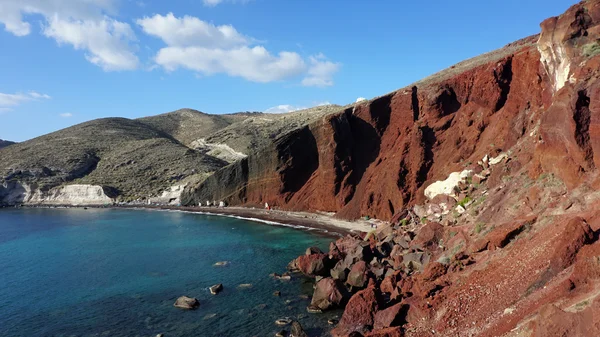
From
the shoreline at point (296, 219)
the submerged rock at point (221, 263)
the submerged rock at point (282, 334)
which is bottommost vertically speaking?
the submerged rock at point (282, 334)

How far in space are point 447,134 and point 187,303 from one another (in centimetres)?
3448

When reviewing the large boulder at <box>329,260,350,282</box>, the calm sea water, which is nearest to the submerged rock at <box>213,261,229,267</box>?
the calm sea water

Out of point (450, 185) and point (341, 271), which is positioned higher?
point (450, 185)

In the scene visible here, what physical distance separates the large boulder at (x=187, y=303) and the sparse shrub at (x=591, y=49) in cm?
2859

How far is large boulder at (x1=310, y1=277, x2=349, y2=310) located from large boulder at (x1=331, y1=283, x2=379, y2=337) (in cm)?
292

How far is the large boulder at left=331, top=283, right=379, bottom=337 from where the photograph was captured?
66.4ft

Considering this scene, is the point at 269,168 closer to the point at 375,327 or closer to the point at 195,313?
the point at 195,313

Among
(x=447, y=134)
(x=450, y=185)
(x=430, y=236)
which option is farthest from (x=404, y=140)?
(x=430, y=236)

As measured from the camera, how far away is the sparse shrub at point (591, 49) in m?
23.4

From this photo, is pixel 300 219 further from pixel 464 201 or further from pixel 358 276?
pixel 464 201

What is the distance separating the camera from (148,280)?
1271 inches

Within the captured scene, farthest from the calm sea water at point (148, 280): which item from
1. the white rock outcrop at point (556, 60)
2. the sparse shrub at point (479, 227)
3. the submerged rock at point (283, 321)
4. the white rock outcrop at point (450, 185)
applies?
the white rock outcrop at point (556, 60)

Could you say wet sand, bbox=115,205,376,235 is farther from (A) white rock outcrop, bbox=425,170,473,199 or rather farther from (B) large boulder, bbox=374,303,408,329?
(B) large boulder, bbox=374,303,408,329

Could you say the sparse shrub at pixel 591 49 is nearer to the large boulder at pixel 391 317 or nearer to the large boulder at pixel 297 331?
the large boulder at pixel 391 317
